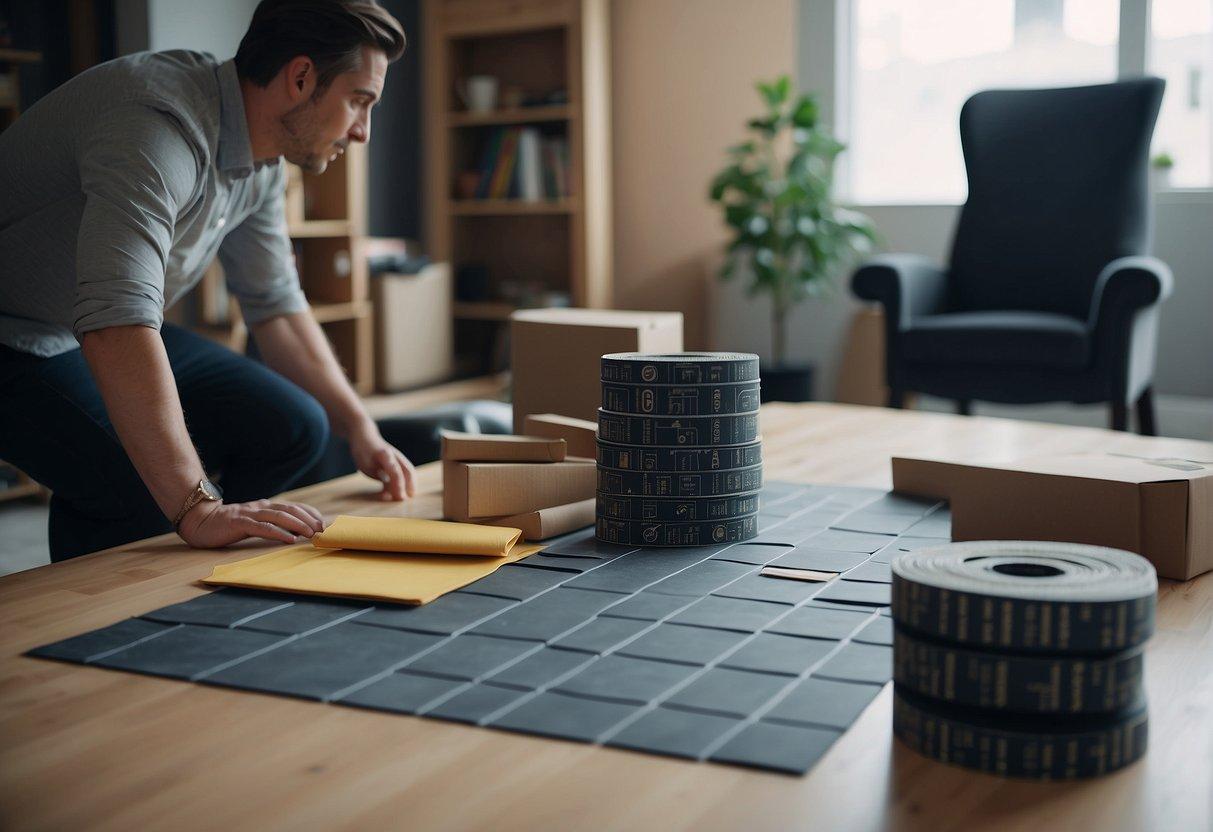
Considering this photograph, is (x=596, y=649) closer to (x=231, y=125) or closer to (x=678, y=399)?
(x=678, y=399)

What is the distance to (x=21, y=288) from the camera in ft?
5.35

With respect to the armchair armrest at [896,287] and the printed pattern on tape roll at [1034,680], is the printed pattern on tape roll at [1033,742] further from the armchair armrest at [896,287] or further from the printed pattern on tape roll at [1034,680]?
the armchair armrest at [896,287]

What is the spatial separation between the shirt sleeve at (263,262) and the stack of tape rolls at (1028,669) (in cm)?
133

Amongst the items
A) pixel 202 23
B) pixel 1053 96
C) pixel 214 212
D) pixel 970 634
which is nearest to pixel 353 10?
pixel 214 212

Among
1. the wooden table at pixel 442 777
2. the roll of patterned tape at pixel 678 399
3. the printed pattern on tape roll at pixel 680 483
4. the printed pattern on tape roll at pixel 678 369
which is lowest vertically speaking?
the wooden table at pixel 442 777

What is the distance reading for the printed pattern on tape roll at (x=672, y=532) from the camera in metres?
1.26

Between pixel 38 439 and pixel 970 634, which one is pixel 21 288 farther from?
pixel 970 634

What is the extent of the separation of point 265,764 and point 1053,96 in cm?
340

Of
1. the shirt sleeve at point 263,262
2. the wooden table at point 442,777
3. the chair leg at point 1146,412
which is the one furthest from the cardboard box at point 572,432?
the chair leg at point 1146,412

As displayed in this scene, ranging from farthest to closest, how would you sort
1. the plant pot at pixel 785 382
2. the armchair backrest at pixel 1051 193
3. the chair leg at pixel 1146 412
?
the plant pot at pixel 785 382
the armchair backrest at pixel 1051 193
the chair leg at pixel 1146 412

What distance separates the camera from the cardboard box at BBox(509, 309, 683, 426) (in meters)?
1.69

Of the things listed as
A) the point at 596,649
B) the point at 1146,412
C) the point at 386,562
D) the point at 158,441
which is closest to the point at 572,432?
the point at 386,562

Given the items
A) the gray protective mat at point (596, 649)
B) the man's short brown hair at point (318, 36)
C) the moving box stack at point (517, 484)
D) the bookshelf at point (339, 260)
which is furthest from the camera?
the bookshelf at point (339, 260)

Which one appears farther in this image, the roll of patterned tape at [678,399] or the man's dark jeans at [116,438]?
the man's dark jeans at [116,438]
